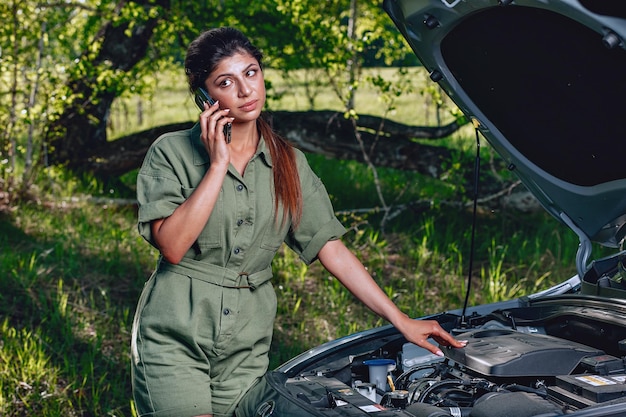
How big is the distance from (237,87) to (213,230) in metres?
0.48

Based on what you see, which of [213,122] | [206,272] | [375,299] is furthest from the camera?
[375,299]

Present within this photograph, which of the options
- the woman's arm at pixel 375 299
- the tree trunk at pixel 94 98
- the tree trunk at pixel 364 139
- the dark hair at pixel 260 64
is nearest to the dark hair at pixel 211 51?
the dark hair at pixel 260 64

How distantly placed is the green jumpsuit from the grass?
1713mm

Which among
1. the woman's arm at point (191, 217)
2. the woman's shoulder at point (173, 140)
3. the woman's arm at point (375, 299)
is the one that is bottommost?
the woman's arm at point (375, 299)

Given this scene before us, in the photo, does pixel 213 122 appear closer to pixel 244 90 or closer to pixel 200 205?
pixel 244 90

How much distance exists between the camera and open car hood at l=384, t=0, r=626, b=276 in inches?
107

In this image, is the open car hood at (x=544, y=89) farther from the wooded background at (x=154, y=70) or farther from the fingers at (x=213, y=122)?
the wooded background at (x=154, y=70)

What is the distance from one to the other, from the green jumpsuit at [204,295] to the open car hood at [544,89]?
0.74 meters

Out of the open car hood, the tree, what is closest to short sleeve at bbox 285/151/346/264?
the open car hood

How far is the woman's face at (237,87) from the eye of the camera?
292 centimetres

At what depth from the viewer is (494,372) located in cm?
275

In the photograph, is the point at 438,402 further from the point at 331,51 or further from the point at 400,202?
the point at 400,202

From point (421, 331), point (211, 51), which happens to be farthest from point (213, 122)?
point (421, 331)

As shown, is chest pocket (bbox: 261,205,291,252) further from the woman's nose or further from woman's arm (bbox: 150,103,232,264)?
the woman's nose
